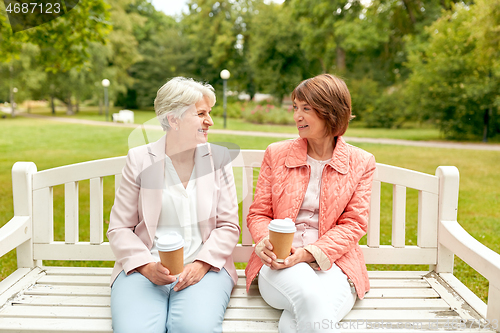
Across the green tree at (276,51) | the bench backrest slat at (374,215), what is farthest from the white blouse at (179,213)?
the green tree at (276,51)

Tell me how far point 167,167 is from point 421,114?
1713 centimetres

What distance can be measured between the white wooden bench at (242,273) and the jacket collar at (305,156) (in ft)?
1.08

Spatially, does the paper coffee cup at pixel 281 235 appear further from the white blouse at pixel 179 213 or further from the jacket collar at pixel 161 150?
the jacket collar at pixel 161 150

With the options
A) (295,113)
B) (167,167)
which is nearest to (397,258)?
(295,113)

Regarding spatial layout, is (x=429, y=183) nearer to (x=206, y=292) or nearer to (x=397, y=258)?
(x=397, y=258)

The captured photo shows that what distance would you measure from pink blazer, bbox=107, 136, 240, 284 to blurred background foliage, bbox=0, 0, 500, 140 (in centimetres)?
36

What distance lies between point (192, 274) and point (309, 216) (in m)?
0.69

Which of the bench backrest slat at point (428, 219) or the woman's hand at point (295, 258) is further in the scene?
the bench backrest slat at point (428, 219)

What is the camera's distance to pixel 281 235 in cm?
178

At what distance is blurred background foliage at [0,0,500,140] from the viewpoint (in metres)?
6.91

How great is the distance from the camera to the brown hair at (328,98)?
84.5 inches

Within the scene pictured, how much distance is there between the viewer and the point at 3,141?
Result: 15586 mm

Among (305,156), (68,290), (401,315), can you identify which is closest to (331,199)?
(305,156)

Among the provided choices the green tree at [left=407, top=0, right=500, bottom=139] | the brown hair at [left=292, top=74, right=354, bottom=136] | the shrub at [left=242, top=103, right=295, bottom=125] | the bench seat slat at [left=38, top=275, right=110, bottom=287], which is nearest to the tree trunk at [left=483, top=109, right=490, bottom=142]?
the green tree at [left=407, top=0, right=500, bottom=139]
